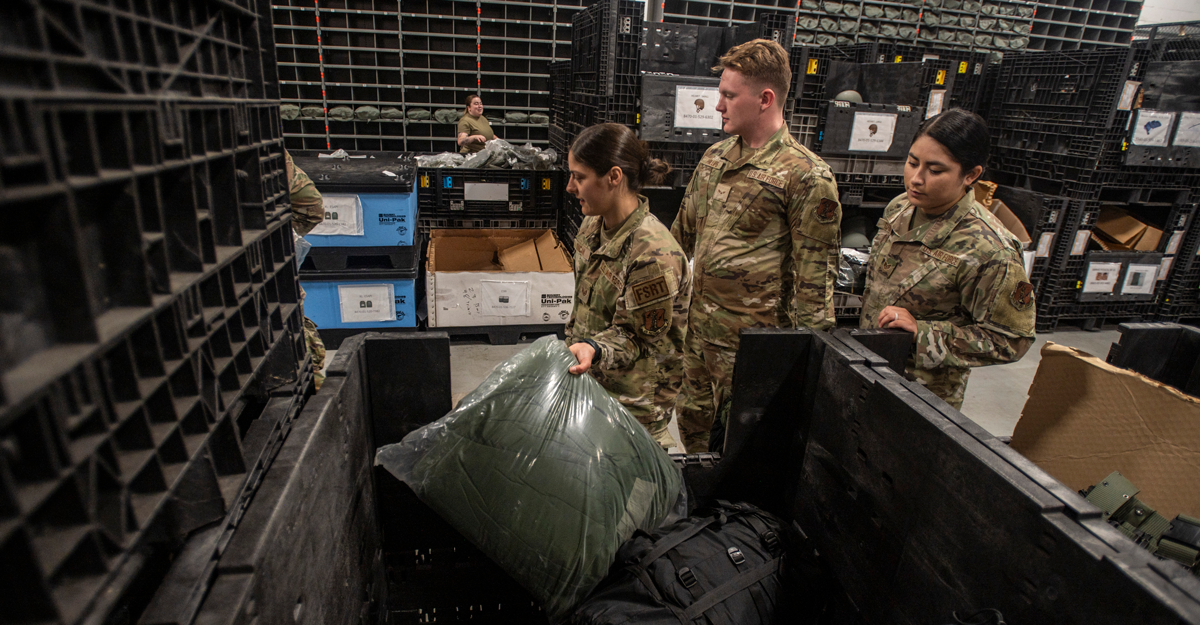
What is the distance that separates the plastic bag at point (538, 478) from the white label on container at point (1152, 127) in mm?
4681

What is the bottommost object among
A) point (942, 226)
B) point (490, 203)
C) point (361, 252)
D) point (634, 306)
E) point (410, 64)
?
point (361, 252)

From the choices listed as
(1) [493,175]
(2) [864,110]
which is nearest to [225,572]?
(1) [493,175]

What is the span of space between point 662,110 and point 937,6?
6.56 metres

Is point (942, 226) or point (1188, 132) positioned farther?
point (1188, 132)

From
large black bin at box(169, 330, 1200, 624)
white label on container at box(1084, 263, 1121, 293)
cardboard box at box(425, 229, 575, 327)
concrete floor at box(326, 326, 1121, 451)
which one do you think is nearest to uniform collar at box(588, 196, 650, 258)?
large black bin at box(169, 330, 1200, 624)

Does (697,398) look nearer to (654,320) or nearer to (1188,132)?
(654,320)

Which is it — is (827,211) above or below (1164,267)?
above

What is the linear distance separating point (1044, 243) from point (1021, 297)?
11.2ft

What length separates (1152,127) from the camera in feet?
13.0

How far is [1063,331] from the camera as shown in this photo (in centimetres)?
467

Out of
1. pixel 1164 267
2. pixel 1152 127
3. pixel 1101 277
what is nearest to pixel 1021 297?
pixel 1152 127

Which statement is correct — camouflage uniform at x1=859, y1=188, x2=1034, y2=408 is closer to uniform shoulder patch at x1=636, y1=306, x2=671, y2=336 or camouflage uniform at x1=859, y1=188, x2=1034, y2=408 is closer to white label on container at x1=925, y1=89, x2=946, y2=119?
uniform shoulder patch at x1=636, y1=306, x2=671, y2=336

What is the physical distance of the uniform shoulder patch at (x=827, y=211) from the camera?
6.68 ft

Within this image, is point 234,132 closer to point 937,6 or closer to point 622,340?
point 622,340
